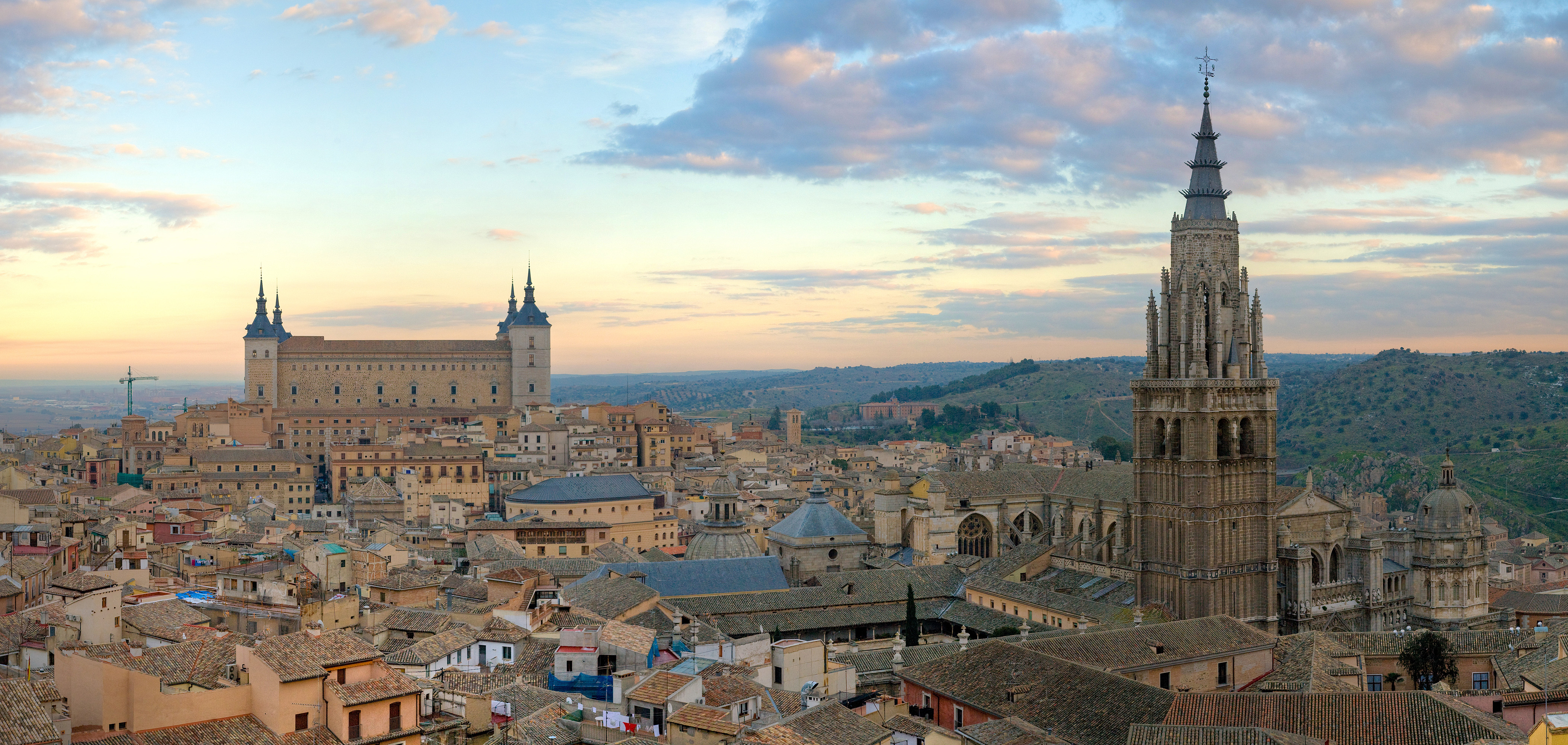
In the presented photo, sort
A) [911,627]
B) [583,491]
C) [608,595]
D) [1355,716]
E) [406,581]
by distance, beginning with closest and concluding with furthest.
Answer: [1355,716]
[608,595]
[406,581]
[911,627]
[583,491]

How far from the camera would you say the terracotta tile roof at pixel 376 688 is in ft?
76.4

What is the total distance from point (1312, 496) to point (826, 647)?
73.5 ft

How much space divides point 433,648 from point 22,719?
504 inches

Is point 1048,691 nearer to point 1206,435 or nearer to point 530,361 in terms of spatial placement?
point 1206,435

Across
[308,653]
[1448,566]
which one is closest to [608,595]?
[308,653]

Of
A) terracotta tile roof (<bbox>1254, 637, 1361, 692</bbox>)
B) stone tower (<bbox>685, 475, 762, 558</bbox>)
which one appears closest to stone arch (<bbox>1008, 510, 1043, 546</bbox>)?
stone tower (<bbox>685, 475, 762, 558</bbox>)

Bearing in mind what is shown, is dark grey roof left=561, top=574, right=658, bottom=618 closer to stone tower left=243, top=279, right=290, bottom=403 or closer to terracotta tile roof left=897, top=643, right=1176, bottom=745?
terracotta tile roof left=897, top=643, right=1176, bottom=745

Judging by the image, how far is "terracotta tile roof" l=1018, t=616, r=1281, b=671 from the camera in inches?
1351

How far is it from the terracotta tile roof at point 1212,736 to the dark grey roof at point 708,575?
23.9 meters

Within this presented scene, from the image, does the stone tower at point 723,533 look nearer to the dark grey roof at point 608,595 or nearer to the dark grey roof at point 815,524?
the dark grey roof at point 815,524

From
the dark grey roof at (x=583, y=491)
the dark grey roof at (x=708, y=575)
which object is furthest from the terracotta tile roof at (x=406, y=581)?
the dark grey roof at (x=583, y=491)

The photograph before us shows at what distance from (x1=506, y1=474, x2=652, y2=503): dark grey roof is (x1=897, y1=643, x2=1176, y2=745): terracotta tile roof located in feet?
122

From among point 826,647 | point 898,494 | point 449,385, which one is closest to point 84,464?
point 449,385

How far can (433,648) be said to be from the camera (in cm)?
3175
